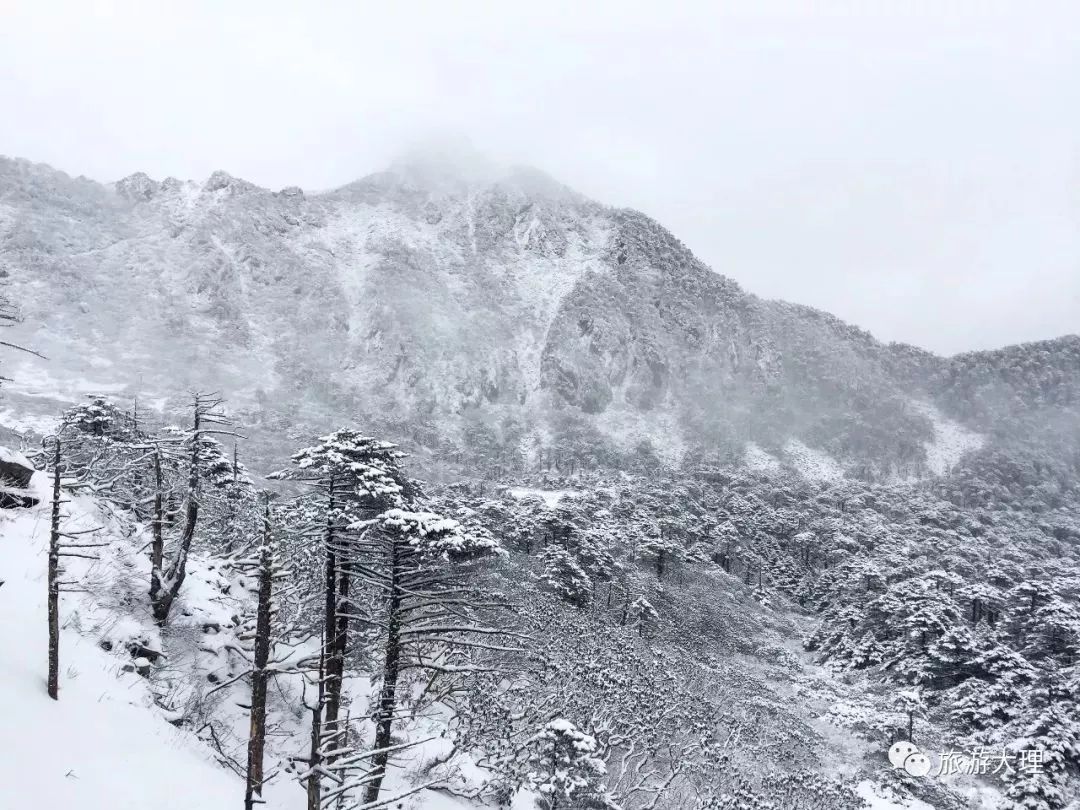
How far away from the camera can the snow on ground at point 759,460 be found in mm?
124250

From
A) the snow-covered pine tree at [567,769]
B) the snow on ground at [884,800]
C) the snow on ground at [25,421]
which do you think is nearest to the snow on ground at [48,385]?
the snow on ground at [25,421]

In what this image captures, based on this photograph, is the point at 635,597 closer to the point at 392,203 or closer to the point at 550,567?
the point at 550,567

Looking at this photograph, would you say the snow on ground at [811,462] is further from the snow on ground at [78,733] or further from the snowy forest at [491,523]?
the snow on ground at [78,733]

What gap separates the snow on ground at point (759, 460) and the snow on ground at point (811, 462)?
3628mm

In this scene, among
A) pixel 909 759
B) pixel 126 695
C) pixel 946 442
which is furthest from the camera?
pixel 946 442

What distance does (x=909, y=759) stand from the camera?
29719mm

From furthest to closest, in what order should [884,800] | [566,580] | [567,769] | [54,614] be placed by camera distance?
[566,580] → [884,800] → [567,769] → [54,614]

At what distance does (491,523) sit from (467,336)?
95621mm

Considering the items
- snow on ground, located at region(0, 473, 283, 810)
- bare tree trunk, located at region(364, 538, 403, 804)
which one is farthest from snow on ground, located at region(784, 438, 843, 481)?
snow on ground, located at region(0, 473, 283, 810)

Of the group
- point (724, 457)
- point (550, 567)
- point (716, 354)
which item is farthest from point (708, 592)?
point (716, 354)

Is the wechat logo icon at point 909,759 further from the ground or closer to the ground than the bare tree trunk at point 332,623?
closer to the ground

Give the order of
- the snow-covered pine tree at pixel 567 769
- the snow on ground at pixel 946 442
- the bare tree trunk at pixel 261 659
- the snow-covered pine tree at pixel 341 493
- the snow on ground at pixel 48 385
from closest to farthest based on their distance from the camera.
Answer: the bare tree trunk at pixel 261 659 → the snow-covered pine tree at pixel 341 493 → the snow-covered pine tree at pixel 567 769 → the snow on ground at pixel 48 385 → the snow on ground at pixel 946 442

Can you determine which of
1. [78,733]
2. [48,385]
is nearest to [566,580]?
[78,733]

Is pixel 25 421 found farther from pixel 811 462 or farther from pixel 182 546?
pixel 811 462
